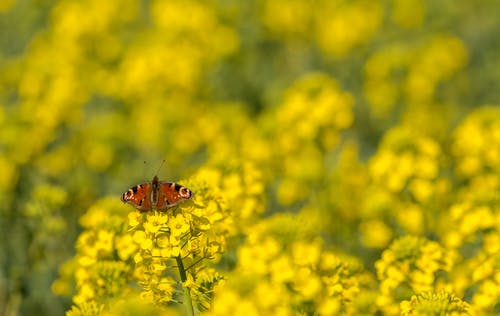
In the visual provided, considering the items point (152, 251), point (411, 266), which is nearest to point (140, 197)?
point (152, 251)

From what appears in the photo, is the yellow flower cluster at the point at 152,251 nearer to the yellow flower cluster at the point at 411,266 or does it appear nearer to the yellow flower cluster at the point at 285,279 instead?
the yellow flower cluster at the point at 285,279

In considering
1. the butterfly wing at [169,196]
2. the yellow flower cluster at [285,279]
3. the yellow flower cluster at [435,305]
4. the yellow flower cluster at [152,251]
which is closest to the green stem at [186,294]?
the yellow flower cluster at [152,251]

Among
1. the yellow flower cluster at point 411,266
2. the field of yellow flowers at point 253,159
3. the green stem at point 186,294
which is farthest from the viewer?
the yellow flower cluster at point 411,266

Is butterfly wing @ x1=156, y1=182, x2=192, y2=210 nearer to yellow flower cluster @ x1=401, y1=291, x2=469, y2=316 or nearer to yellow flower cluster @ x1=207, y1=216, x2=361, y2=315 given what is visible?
yellow flower cluster @ x1=207, y1=216, x2=361, y2=315

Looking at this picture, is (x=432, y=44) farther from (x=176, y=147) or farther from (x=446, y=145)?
(x=176, y=147)

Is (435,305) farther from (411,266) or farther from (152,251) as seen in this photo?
(152,251)

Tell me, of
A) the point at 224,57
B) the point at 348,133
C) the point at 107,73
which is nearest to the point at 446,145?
the point at 348,133
